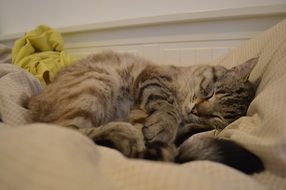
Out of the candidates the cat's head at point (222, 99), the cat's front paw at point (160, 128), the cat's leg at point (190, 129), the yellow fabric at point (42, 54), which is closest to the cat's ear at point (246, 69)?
the cat's head at point (222, 99)

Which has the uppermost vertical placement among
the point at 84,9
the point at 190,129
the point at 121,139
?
the point at 84,9

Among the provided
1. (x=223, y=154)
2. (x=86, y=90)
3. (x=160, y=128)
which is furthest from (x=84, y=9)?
(x=223, y=154)

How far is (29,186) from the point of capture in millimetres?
430

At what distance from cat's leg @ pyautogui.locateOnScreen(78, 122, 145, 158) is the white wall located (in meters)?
1.13

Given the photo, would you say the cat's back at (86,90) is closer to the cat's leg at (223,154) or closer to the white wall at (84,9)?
the cat's leg at (223,154)

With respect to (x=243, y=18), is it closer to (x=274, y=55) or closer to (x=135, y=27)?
(x=274, y=55)

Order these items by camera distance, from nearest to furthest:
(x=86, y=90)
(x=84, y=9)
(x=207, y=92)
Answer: (x=86, y=90)
(x=207, y=92)
(x=84, y=9)

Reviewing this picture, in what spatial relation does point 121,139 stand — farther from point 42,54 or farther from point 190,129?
point 42,54

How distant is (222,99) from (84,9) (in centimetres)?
148

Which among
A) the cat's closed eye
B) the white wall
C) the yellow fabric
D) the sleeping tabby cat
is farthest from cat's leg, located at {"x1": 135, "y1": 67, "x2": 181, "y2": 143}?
the yellow fabric

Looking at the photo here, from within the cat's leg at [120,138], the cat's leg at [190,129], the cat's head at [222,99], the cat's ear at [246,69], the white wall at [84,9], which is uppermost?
the white wall at [84,9]

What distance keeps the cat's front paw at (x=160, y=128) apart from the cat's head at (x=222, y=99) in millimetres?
176

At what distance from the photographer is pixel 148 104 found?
109cm

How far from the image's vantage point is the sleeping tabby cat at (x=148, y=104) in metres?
0.74
